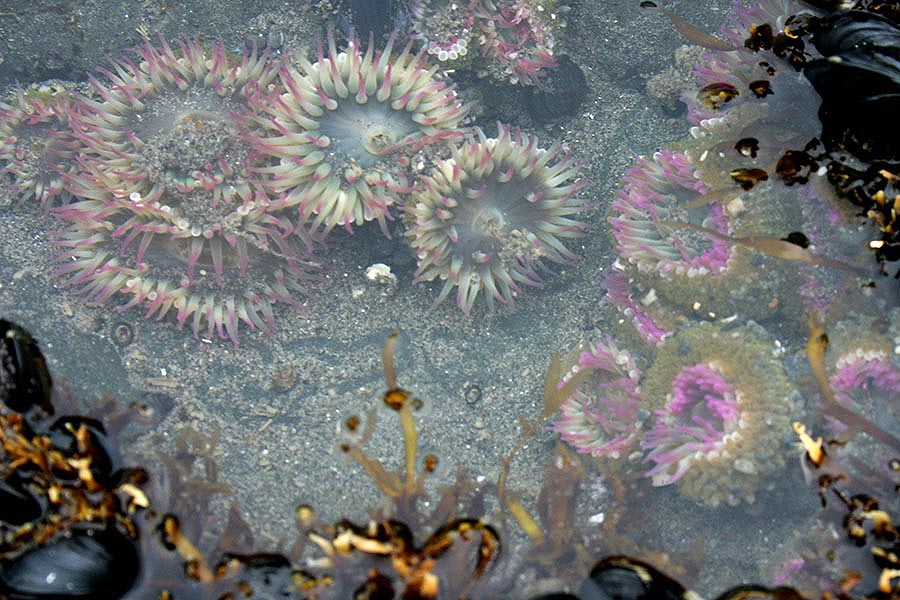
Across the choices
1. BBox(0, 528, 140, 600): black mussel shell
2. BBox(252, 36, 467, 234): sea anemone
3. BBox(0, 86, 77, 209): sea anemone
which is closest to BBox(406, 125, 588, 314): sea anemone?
BBox(252, 36, 467, 234): sea anemone

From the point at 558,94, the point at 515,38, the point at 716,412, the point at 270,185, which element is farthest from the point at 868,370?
the point at 270,185

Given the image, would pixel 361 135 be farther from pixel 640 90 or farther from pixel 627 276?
pixel 640 90

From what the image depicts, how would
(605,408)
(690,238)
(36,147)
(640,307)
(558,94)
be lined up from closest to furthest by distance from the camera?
(605,408)
(690,238)
(640,307)
(36,147)
(558,94)

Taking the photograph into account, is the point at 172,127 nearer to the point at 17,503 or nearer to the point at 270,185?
the point at 270,185

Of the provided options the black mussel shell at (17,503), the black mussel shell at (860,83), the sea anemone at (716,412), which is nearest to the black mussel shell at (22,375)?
the black mussel shell at (17,503)

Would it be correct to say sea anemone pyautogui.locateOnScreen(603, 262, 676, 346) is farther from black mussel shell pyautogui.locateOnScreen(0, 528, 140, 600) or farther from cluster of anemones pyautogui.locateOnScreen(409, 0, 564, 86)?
black mussel shell pyautogui.locateOnScreen(0, 528, 140, 600)

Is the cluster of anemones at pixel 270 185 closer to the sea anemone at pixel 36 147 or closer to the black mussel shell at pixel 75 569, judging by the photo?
the sea anemone at pixel 36 147
